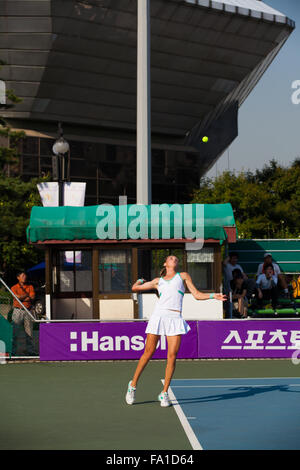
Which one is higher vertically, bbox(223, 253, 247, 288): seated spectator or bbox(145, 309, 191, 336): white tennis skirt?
bbox(223, 253, 247, 288): seated spectator

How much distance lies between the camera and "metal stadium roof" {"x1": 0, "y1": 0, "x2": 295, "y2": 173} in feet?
153

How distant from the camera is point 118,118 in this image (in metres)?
55.9

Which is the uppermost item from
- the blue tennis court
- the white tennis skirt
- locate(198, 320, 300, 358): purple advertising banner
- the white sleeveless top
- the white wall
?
the white sleeveless top

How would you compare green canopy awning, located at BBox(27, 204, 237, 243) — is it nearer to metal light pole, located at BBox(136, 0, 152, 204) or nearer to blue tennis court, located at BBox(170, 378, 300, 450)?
metal light pole, located at BBox(136, 0, 152, 204)

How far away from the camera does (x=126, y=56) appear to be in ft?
166

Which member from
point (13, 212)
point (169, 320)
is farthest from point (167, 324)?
point (13, 212)

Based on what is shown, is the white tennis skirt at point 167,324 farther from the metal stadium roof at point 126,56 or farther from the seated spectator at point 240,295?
the metal stadium roof at point 126,56

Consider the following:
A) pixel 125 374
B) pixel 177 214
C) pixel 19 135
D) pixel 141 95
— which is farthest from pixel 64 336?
pixel 19 135

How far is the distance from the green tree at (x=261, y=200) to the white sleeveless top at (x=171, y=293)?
34.1m

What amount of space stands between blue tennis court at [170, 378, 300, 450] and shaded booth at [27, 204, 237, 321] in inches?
201

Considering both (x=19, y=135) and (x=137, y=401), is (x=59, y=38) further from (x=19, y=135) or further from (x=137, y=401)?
(x=137, y=401)

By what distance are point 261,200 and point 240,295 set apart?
29.5 m

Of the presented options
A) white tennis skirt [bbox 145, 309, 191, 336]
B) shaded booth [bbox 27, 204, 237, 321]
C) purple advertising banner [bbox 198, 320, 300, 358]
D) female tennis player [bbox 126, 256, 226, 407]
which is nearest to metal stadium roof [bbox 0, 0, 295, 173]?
shaded booth [bbox 27, 204, 237, 321]
